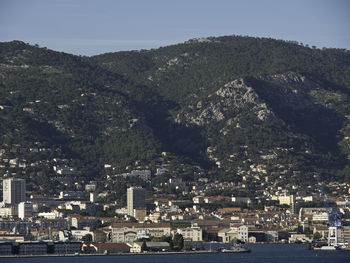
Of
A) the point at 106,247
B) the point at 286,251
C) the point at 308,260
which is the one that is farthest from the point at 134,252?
the point at 308,260

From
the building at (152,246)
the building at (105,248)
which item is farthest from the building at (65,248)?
the building at (152,246)

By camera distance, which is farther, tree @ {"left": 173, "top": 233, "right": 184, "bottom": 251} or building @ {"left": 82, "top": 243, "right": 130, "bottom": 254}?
tree @ {"left": 173, "top": 233, "right": 184, "bottom": 251}

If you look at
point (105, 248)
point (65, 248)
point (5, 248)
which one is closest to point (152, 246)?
point (105, 248)

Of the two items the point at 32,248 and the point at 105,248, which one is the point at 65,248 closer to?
the point at 32,248

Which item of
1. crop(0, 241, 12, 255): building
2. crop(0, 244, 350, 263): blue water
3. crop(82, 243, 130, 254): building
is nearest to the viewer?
crop(0, 244, 350, 263): blue water

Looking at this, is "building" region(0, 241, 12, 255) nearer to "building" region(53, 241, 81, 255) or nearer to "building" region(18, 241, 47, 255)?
"building" region(18, 241, 47, 255)

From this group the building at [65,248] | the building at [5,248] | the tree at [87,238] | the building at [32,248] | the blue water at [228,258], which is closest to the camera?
the blue water at [228,258]

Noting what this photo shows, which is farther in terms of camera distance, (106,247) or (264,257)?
(106,247)

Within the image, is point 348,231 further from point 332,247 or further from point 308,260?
point 308,260

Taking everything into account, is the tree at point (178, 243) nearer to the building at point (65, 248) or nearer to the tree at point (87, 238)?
the building at point (65, 248)

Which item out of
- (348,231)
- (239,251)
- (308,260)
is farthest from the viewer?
(348,231)

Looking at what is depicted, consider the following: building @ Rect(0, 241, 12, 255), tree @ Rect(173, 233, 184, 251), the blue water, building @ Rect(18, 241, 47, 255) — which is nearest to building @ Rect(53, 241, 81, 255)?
building @ Rect(18, 241, 47, 255)
